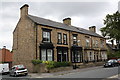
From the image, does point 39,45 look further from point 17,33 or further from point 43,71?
point 17,33

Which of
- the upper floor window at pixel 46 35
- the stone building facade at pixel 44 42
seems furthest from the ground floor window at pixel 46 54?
the upper floor window at pixel 46 35

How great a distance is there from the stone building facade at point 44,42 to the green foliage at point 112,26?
13.7 metres

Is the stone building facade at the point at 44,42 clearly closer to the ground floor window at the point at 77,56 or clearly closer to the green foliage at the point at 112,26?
the ground floor window at the point at 77,56

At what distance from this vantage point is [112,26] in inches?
1930

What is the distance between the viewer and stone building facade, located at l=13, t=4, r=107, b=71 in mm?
26516

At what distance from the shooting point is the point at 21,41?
29.2 m

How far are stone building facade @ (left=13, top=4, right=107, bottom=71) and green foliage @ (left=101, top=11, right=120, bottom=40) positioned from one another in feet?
44.9

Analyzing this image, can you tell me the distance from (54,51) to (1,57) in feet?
58.7

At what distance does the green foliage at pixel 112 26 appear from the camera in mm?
46606

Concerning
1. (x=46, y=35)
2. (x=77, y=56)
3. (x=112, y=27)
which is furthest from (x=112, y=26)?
(x=46, y=35)

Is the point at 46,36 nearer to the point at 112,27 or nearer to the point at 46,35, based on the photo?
the point at 46,35

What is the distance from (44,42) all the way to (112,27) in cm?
2865

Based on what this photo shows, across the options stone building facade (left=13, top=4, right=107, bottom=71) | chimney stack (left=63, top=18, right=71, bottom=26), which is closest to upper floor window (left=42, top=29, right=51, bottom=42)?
stone building facade (left=13, top=4, right=107, bottom=71)

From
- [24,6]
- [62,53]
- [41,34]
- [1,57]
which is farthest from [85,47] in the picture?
[1,57]
